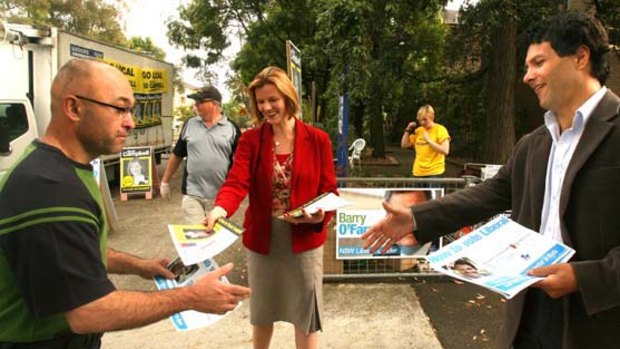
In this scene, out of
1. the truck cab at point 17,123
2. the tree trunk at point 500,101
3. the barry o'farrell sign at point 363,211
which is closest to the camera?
the barry o'farrell sign at point 363,211

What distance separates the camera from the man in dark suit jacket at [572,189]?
1680mm

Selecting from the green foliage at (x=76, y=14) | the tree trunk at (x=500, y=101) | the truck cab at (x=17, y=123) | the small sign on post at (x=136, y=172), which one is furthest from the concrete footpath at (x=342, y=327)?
the green foliage at (x=76, y=14)

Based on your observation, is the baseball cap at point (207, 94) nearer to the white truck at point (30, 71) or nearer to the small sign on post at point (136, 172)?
the white truck at point (30, 71)

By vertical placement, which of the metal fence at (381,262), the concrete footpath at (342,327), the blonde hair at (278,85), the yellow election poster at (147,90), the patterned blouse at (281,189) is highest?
the yellow election poster at (147,90)

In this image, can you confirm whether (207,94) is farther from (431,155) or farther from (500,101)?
(500,101)

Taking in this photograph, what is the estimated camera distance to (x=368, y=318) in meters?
4.49

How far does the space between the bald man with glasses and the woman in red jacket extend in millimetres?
1319

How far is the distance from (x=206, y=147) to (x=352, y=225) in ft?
5.82

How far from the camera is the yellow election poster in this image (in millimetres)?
12742

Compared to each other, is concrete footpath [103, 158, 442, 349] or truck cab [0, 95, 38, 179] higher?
truck cab [0, 95, 38, 179]

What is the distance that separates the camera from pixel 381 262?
213 inches

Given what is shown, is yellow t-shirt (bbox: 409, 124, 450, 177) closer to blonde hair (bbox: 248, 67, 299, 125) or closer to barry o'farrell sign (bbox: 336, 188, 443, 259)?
barry o'farrell sign (bbox: 336, 188, 443, 259)

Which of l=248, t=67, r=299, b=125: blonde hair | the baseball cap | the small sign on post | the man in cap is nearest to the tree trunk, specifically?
the baseball cap

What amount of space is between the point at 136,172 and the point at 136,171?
0.07ft
